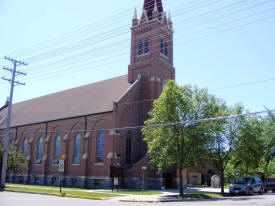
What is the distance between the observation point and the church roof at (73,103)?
132ft

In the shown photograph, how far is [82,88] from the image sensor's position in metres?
51.3

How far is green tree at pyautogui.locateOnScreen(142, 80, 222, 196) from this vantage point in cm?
2628

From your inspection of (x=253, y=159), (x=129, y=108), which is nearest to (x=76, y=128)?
(x=129, y=108)

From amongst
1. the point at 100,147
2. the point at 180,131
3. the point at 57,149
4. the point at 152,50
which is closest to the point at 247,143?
the point at 180,131

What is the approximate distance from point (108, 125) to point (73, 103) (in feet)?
39.5

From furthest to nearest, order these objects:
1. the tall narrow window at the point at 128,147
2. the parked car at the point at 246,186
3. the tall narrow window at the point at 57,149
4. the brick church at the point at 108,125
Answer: the tall narrow window at the point at 57,149 < the tall narrow window at the point at 128,147 < the brick church at the point at 108,125 < the parked car at the point at 246,186

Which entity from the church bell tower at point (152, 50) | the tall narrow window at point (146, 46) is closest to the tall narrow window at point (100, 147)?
the church bell tower at point (152, 50)

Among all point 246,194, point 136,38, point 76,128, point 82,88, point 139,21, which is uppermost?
point 139,21

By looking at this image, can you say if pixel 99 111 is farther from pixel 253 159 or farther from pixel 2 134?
pixel 2 134

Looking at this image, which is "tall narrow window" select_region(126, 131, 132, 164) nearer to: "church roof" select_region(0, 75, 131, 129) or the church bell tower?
"church roof" select_region(0, 75, 131, 129)

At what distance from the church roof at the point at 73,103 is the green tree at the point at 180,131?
428 inches

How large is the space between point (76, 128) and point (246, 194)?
2463 cm

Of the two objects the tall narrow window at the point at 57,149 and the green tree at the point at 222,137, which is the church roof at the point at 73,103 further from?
the green tree at the point at 222,137

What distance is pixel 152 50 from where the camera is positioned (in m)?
41.6
